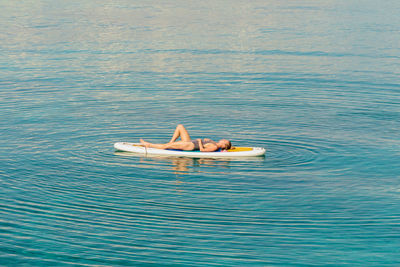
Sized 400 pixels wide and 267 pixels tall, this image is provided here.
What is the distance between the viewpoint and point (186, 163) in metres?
24.4

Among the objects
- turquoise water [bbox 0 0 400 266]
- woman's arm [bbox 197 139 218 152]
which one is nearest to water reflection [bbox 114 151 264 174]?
turquoise water [bbox 0 0 400 266]

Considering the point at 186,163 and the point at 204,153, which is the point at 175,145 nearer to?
the point at 186,163

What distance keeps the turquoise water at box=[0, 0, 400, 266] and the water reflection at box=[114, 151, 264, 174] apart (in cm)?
10

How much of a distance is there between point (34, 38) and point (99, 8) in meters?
29.5

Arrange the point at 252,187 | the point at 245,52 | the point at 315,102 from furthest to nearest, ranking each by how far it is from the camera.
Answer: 1. the point at 245,52
2. the point at 315,102
3. the point at 252,187

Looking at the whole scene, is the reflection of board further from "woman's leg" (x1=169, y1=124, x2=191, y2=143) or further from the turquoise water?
"woman's leg" (x1=169, y1=124, x2=191, y2=143)

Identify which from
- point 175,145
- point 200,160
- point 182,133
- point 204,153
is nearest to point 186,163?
point 200,160

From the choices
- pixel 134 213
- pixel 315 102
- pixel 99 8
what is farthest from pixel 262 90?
pixel 99 8

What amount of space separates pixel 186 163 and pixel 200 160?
0.67 m

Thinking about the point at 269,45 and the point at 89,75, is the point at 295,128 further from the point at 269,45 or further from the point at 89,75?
the point at 269,45

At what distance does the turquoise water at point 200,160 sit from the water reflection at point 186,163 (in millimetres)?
99

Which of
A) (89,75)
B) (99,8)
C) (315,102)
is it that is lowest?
(315,102)

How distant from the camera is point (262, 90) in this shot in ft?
121

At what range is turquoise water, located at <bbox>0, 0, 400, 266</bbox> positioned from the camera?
690 inches
